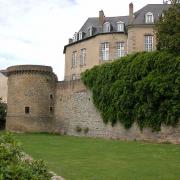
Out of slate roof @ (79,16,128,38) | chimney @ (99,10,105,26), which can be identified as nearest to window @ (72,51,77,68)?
slate roof @ (79,16,128,38)

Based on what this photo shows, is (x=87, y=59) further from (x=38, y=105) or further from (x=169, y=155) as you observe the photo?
(x=169, y=155)

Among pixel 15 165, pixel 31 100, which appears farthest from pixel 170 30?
pixel 15 165

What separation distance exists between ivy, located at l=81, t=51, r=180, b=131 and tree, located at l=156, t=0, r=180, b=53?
582mm

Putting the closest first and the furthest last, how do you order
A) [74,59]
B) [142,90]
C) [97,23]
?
[142,90] → [97,23] → [74,59]

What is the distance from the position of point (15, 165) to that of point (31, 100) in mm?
30616

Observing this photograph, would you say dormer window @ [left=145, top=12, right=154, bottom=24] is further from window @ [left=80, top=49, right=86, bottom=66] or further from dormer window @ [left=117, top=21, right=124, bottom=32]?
window @ [left=80, top=49, right=86, bottom=66]

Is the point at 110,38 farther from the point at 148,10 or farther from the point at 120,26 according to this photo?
the point at 148,10

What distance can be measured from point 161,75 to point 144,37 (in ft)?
67.2

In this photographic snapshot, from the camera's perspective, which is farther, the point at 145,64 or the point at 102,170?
the point at 145,64

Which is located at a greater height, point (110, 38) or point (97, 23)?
point (97, 23)

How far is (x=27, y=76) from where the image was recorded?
118 feet

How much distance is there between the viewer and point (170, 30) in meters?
23.8

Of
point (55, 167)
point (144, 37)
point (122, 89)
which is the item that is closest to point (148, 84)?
point (122, 89)

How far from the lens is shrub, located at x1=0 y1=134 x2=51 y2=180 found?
17.2ft
